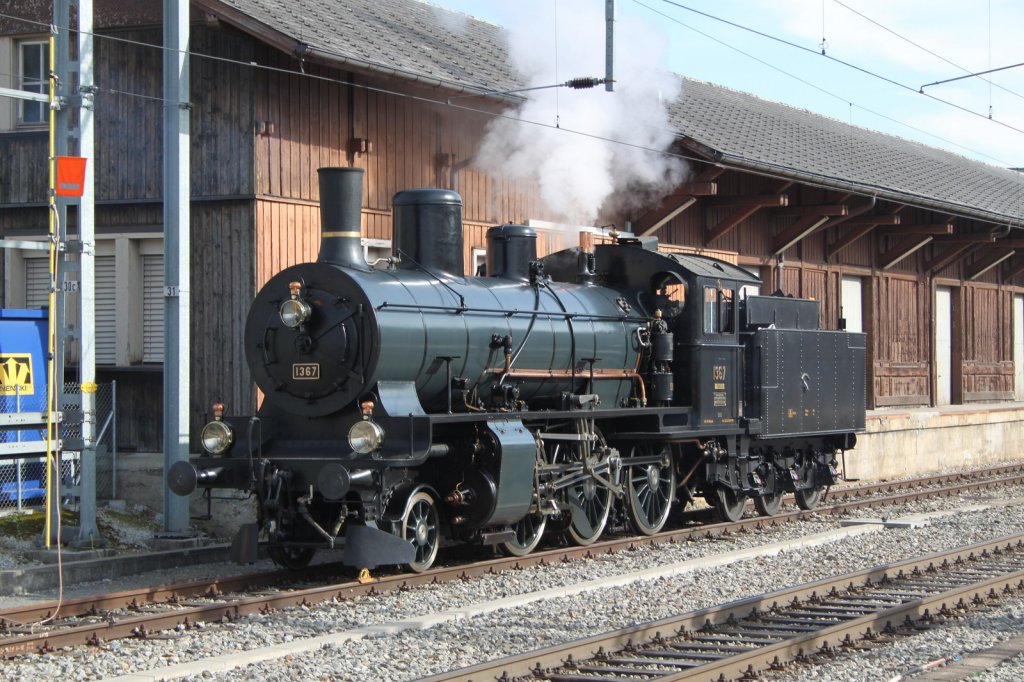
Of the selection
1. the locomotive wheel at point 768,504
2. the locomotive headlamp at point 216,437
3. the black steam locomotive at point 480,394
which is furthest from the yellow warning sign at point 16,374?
the locomotive wheel at point 768,504

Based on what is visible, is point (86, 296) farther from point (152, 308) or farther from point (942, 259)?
point (942, 259)

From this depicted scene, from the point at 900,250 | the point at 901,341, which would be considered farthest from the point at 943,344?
the point at 900,250

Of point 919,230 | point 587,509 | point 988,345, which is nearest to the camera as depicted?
point 587,509

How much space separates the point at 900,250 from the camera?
26.6 metres

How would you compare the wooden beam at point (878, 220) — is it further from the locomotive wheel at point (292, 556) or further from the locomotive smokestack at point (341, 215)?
the locomotive wheel at point (292, 556)

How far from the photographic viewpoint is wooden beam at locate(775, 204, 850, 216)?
72.6ft

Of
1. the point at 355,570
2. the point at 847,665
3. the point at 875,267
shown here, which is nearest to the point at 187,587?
the point at 355,570

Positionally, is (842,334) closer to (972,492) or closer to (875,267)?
(972,492)

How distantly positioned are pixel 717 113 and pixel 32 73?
1281 cm

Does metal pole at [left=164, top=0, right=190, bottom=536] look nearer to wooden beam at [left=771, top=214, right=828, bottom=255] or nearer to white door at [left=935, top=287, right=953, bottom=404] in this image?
wooden beam at [left=771, top=214, right=828, bottom=255]

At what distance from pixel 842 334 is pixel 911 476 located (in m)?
7.55

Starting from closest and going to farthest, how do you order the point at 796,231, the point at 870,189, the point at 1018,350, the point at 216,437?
the point at 216,437 < the point at 870,189 < the point at 796,231 < the point at 1018,350

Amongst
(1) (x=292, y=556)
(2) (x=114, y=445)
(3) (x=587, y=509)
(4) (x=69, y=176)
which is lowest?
(1) (x=292, y=556)

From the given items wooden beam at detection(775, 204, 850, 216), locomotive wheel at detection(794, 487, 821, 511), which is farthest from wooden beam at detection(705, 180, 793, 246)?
locomotive wheel at detection(794, 487, 821, 511)
